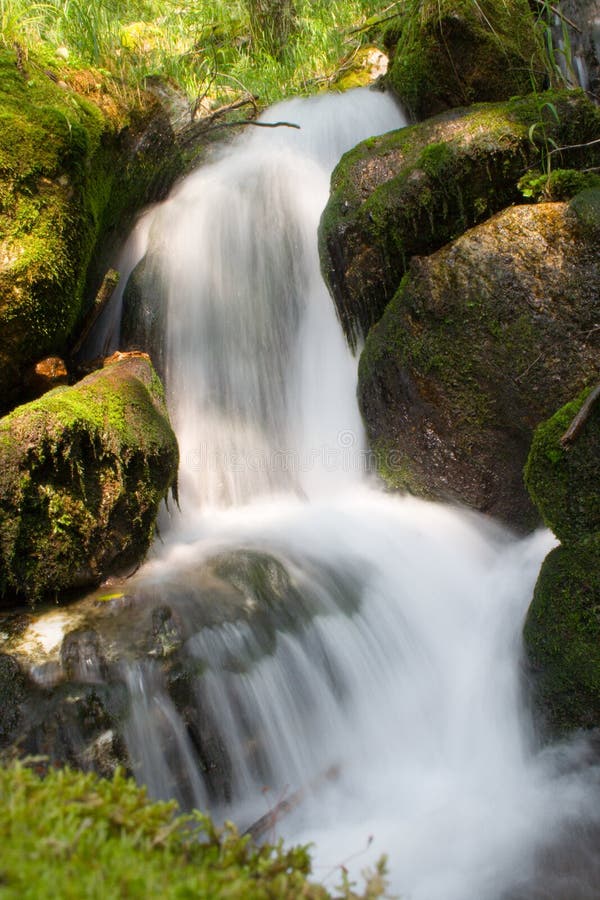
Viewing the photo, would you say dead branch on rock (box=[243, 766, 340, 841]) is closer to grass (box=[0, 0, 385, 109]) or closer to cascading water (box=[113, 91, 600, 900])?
cascading water (box=[113, 91, 600, 900])

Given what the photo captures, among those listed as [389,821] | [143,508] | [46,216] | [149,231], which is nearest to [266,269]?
[149,231]

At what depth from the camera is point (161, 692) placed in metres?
2.94

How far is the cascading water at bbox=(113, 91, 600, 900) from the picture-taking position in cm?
266

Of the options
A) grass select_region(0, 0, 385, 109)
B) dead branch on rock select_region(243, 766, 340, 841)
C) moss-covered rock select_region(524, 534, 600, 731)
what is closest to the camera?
dead branch on rock select_region(243, 766, 340, 841)

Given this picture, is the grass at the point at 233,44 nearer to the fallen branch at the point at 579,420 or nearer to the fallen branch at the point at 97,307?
the fallen branch at the point at 97,307

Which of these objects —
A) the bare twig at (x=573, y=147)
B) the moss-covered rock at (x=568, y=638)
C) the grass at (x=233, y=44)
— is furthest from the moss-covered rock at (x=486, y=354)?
the grass at (x=233, y=44)

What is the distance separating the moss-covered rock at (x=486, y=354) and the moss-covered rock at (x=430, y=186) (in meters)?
0.26

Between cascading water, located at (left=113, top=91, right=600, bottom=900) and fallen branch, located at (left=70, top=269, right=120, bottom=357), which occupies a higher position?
fallen branch, located at (left=70, top=269, right=120, bottom=357)

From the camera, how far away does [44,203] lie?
14.7 feet

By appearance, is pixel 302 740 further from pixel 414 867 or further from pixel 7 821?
pixel 7 821

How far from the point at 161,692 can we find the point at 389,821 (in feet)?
3.62

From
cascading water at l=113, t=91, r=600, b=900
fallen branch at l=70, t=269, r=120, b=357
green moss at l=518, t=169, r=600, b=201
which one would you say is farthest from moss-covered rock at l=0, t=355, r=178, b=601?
green moss at l=518, t=169, r=600, b=201

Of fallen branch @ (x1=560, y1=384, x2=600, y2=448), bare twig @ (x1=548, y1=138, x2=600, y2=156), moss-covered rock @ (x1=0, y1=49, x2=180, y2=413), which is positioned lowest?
fallen branch @ (x1=560, y1=384, x2=600, y2=448)

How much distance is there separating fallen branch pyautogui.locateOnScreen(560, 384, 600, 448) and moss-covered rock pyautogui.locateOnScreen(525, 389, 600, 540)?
1 centimetres
